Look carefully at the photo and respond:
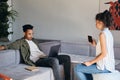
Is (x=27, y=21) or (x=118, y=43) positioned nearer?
(x=118, y=43)

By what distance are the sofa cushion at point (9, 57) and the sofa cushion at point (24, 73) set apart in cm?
8

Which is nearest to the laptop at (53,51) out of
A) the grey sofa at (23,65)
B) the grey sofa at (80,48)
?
the grey sofa at (23,65)

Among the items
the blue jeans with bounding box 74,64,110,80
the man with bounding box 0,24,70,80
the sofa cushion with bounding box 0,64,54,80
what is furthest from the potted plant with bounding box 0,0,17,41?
the blue jeans with bounding box 74,64,110,80

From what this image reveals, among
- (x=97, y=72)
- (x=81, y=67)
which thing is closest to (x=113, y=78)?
(x=97, y=72)

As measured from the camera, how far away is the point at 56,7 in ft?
17.4

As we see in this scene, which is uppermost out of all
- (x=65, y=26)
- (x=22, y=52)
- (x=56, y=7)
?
(x=56, y=7)

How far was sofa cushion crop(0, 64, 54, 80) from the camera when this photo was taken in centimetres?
315

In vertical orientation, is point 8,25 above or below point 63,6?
below

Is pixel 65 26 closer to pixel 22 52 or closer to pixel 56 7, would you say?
pixel 56 7

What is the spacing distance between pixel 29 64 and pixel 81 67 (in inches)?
40.5

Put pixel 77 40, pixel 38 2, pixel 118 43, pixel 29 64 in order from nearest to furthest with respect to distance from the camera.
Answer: pixel 29 64 < pixel 118 43 < pixel 77 40 < pixel 38 2

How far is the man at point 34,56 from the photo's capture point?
146 inches

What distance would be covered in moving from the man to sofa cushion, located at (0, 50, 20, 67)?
0.10 metres

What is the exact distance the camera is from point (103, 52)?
2.91m
